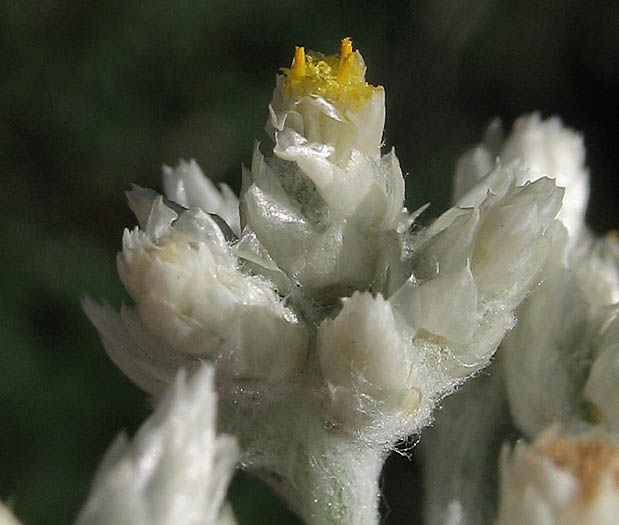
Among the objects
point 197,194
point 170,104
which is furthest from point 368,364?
point 170,104

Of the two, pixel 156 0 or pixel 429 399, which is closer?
pixel 429 399

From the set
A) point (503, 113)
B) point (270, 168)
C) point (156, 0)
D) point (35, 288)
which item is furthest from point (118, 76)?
point (270, 168)

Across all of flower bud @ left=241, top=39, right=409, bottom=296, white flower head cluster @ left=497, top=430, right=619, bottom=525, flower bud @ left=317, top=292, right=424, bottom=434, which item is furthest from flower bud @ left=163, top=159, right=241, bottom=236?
white flower head cluster @ left=497, top=430, right=619, bottom=525

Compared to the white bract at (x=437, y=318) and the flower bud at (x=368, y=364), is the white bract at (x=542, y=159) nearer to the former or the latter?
the white bract at (x=437, y=318)

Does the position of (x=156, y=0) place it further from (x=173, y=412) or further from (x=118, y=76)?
(x=173, y=412)

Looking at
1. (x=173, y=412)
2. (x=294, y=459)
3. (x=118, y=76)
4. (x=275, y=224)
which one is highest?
(x=118, y=76)

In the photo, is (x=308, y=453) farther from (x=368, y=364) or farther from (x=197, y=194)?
(x=197, y=194)

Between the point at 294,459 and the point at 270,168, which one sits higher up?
the point at 270,168

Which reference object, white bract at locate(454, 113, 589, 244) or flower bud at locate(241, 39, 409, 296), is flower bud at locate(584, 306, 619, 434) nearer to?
white bract at locate(454, 113, 589, 244)
